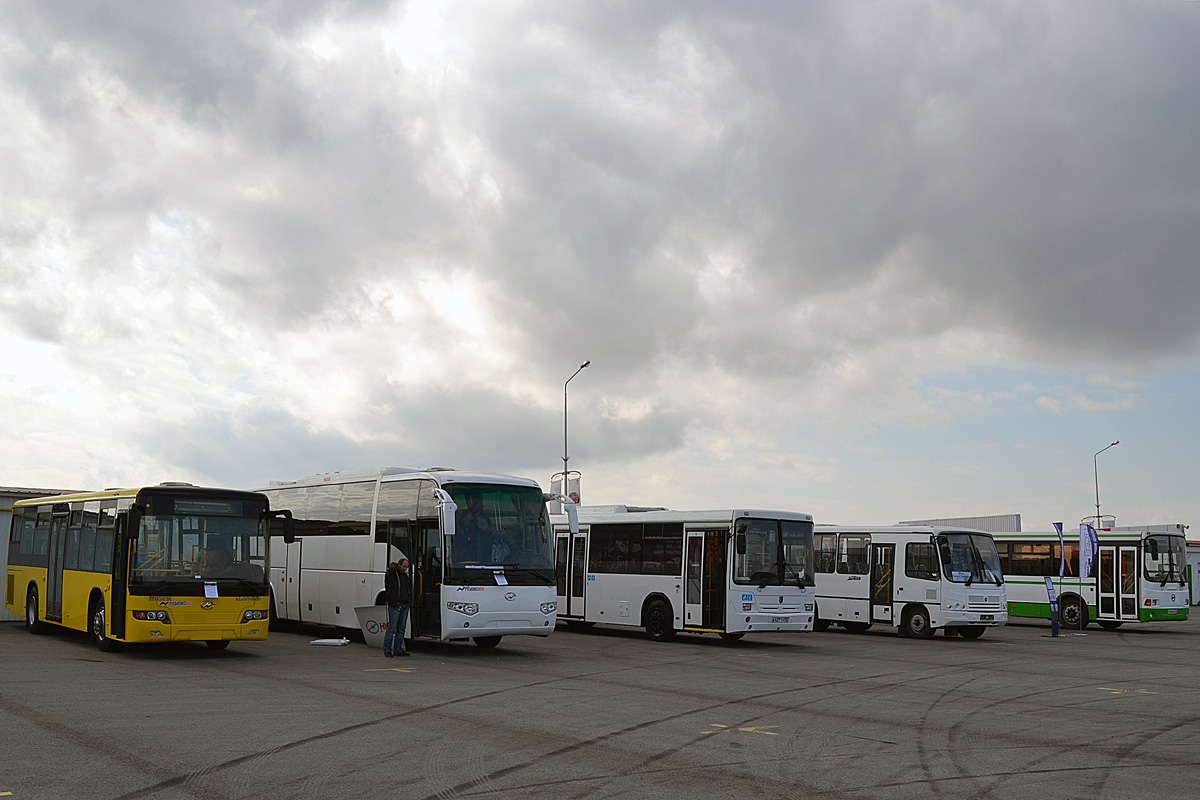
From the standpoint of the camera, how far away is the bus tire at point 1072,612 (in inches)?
1219

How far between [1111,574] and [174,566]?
2414 cm

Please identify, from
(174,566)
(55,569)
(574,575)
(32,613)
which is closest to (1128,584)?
(574,575)

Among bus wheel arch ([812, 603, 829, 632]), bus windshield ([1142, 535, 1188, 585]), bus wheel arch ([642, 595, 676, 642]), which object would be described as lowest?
bus wheel arch ([812, 603, 829, 632])

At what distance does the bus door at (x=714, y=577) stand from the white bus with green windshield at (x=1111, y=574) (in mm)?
12575

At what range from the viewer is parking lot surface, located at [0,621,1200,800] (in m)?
8.40

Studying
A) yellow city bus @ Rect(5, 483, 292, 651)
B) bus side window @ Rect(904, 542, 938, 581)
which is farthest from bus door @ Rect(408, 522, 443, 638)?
bus side window @ Rect(904, 542, 938, 581)

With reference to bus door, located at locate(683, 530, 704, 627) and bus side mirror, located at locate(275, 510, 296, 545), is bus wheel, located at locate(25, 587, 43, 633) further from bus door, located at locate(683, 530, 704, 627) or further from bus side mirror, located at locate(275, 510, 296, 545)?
bus door, located at locate(683, 530, 704, 627)

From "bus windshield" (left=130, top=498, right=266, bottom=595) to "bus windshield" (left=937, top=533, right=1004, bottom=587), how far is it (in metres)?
15.6

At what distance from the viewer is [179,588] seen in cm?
1711

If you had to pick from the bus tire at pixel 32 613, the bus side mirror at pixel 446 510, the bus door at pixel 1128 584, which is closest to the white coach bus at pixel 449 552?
the bus side mirror at pixel 446 510

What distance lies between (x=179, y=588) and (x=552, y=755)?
9.63 metres

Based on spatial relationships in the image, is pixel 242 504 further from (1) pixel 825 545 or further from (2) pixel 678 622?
(1) pixel 825 545

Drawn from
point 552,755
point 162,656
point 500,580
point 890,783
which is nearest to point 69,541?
point 162,656

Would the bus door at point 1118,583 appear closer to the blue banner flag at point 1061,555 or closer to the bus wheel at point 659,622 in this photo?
the blue banner flag at point 1061,555
